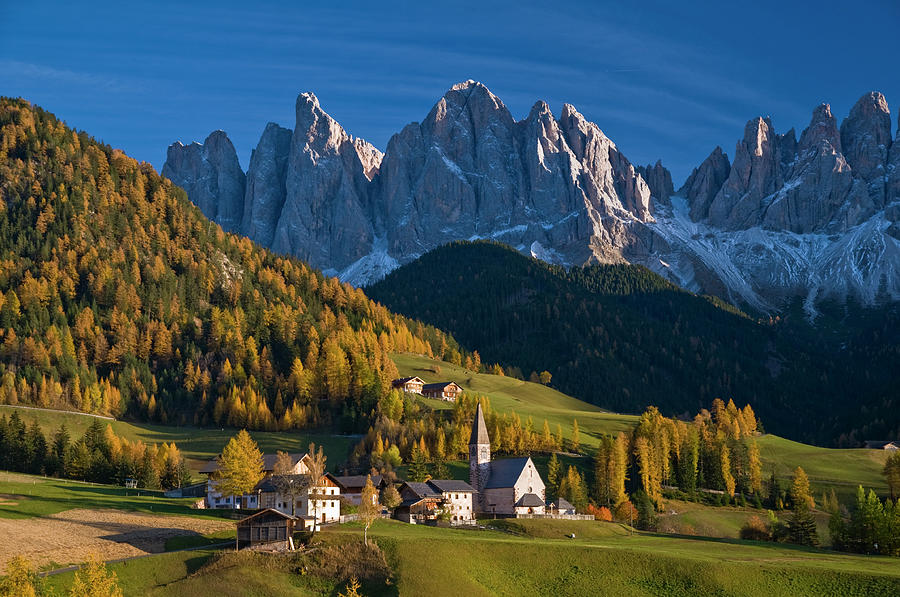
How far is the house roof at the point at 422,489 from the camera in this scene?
113m

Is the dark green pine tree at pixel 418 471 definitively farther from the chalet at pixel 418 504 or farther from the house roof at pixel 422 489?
the chalet at pixel 418 504

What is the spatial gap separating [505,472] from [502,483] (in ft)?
7.08

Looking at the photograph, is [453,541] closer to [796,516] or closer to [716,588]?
[716,588]

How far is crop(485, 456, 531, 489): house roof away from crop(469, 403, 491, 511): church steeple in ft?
2.58

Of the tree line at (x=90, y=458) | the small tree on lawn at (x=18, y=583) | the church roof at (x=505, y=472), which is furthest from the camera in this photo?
the tree line at (x=90, y=458)

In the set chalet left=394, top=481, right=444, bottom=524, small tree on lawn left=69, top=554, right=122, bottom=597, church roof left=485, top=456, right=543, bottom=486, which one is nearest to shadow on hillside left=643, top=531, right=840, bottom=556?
church roof left=485, top=456, right=543, bottom=486

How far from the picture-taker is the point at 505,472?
127 metres

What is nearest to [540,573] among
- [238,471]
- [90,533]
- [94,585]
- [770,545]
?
[770,545]

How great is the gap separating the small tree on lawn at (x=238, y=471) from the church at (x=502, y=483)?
28206mm

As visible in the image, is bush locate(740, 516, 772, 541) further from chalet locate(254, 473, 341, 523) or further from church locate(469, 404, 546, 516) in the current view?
chalet locate(254, 473, 341, 523)

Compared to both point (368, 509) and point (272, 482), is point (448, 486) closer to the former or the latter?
point (272, 482)

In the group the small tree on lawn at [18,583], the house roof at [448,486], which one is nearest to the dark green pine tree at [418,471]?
the house roof at [448,486]

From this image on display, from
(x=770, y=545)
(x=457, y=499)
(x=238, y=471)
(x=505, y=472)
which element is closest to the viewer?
(x=770, y=545)

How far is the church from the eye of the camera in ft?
403
